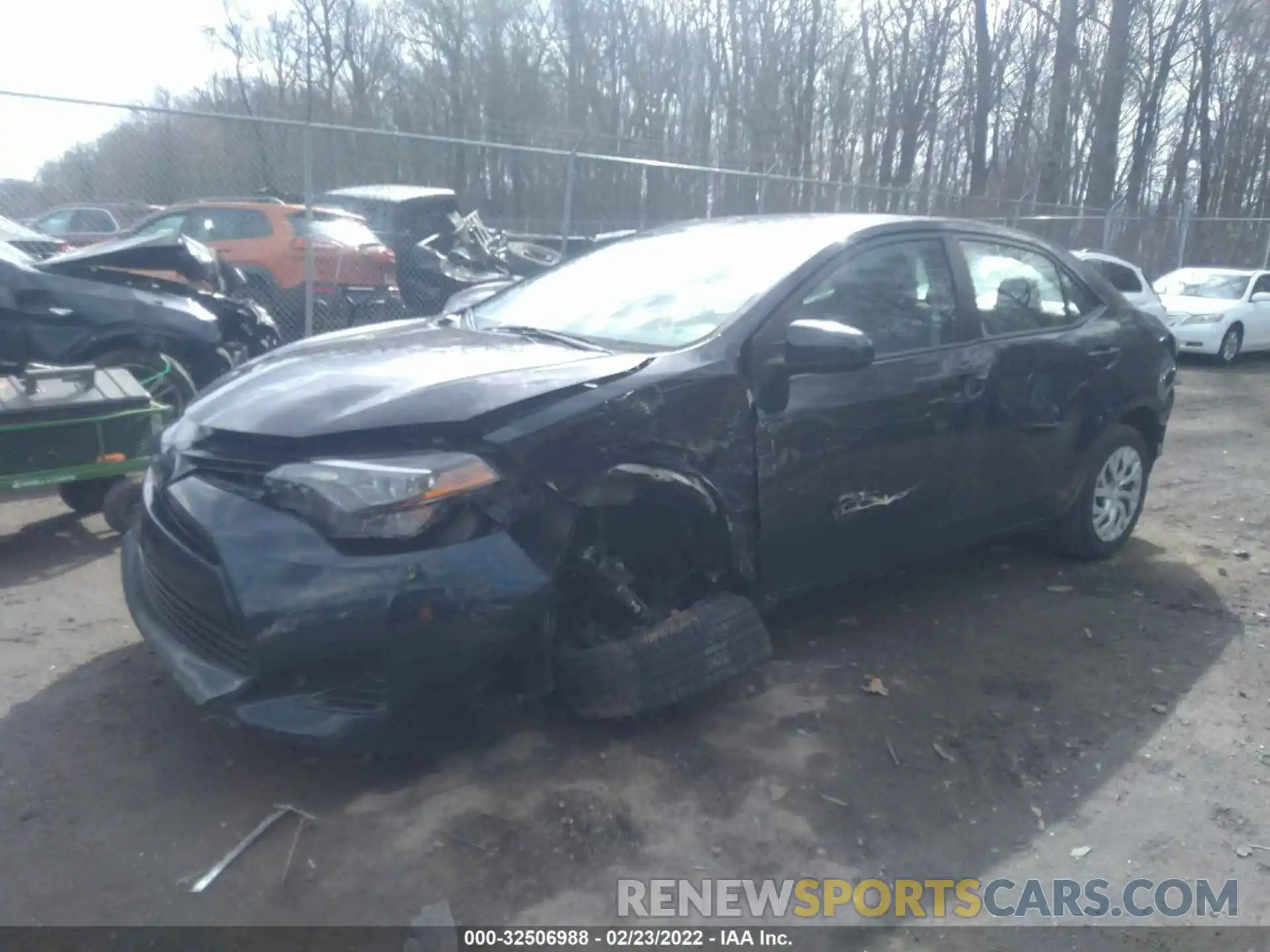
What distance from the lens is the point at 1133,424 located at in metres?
5.81

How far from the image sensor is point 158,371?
6.91m

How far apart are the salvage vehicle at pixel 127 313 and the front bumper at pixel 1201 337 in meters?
14.0

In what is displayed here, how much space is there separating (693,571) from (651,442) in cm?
56

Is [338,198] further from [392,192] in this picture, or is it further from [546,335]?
[546,335]

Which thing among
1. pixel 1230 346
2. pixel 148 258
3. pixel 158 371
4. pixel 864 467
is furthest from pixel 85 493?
pixel 1230 346

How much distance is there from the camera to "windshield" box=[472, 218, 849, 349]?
4.07 metres

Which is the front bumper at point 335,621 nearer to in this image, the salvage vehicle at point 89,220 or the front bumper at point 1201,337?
the salvage vehicle at point 89,220

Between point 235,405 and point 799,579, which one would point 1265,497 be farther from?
point 235,405

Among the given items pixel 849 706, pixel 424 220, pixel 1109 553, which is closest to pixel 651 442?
pixel 849 706

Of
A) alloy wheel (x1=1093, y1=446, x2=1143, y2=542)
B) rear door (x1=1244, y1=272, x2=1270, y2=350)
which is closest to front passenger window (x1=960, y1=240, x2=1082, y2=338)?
alloy wheel (x1=1093, y1=446, x2=1143, y2=542)

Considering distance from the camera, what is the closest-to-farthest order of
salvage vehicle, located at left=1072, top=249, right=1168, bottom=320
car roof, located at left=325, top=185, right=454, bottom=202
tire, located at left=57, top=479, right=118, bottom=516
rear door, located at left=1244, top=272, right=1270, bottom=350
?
tire, located at left=57, top=479, right=118, bottom=516 < car roof, located at left=325, top=185, right=454, bottom=202 < salvage vehicle, located at left=1072, top=249, right=1168, bottom=320 < rear door, located at left=1244, top=272, right=1270, bottom=350

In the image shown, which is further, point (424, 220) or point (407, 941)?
point (424, 220)

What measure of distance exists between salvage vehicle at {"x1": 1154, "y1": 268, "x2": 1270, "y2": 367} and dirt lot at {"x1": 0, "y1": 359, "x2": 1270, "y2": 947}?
1291 cm

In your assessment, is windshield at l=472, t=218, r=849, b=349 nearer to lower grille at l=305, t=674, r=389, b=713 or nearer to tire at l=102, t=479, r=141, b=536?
lower grille at l=305, t=674, r=389, b=713
